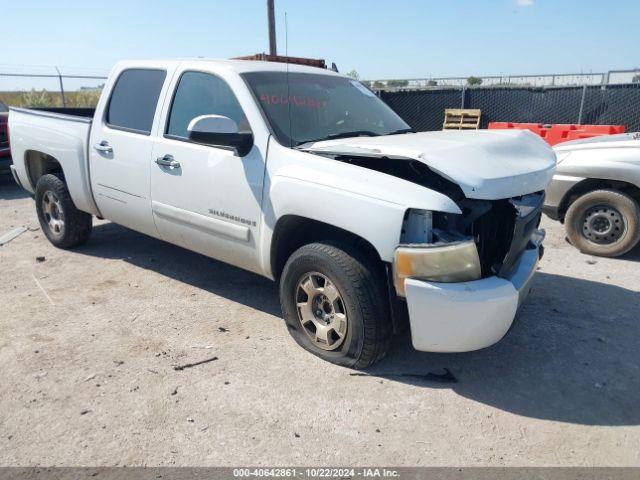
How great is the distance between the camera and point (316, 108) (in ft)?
12.8

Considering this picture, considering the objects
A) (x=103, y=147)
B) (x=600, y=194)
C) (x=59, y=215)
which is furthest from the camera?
(x=59, y=215)

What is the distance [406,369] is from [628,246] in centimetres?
334

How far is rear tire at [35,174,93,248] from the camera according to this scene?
531 centimetres

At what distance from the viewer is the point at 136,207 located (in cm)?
440

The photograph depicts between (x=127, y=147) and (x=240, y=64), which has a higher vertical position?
(x=240, y=64)

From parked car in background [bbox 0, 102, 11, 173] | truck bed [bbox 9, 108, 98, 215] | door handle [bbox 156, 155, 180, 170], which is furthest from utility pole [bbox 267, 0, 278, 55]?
door handle [bbox 156, 155, 180, 170]

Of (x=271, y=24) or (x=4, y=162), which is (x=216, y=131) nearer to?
(x=4, y=162)

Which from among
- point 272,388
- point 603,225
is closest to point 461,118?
point 603,225

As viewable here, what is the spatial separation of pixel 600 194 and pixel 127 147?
464cm

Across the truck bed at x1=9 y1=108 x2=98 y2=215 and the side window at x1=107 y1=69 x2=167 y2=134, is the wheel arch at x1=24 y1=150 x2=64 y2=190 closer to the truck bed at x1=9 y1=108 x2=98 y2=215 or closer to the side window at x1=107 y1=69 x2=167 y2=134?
the truck bed at x1=9 y1=108 x2=98 y2=215

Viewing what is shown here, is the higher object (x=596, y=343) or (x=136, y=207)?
(x=136, y=207)

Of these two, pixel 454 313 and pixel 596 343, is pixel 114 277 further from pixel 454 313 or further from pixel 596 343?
pixel 596 343

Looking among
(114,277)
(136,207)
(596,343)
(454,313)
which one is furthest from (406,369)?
(114,277)

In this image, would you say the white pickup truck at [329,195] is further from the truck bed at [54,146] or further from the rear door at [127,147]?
the truck bed at [54,146]
